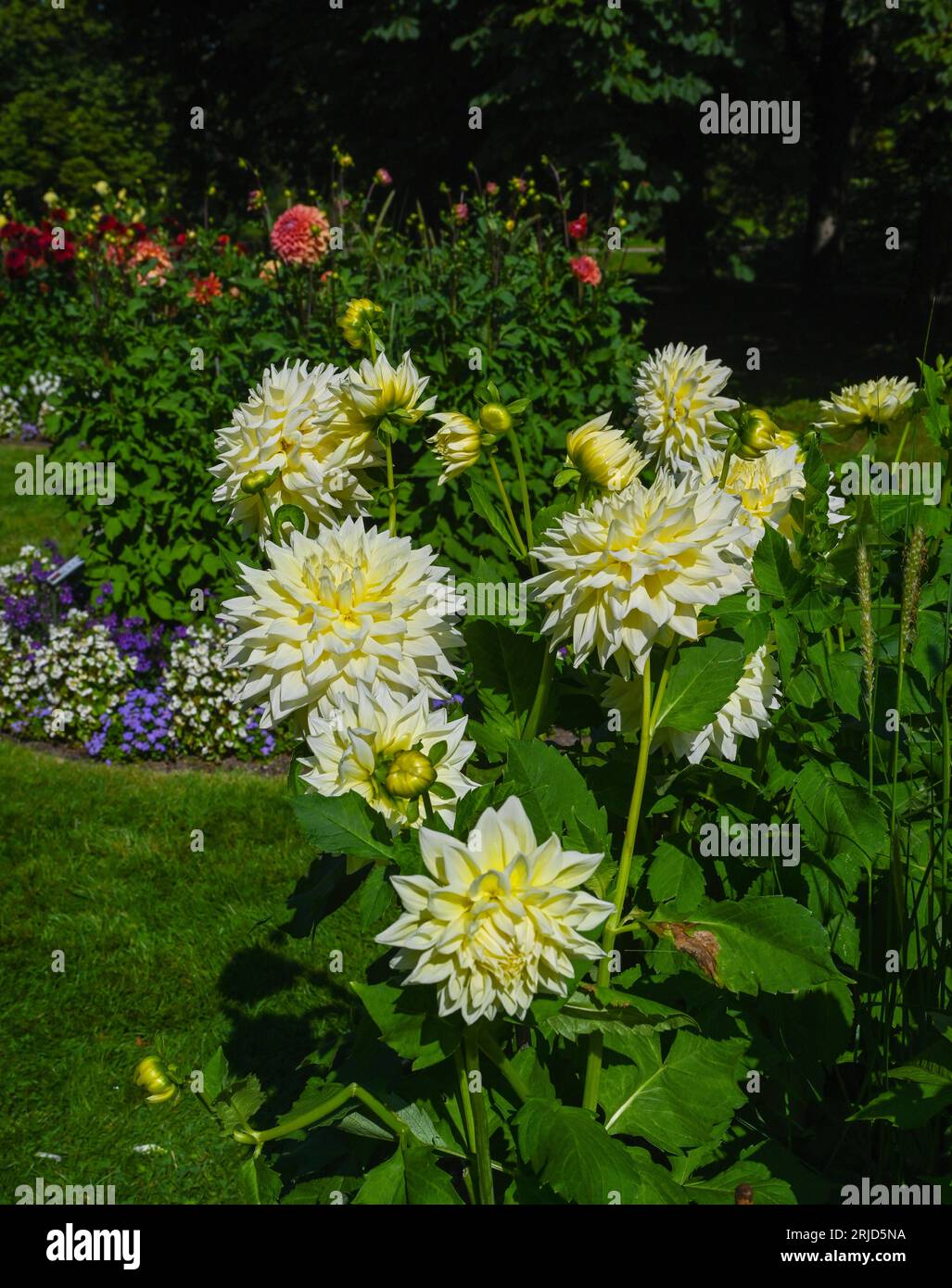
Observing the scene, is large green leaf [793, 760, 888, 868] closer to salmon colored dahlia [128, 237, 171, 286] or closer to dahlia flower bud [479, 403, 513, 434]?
dahlia flower bud [479, 403, 513, 434]

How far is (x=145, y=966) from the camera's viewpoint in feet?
11.8

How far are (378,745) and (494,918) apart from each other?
272 mm

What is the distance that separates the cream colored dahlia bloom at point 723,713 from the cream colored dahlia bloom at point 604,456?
27 centimetres

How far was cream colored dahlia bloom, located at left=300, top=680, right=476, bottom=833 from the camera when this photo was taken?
1.29 metres

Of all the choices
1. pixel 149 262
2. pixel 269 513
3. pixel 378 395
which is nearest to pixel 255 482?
pixel 269 513

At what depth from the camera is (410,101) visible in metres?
13.8

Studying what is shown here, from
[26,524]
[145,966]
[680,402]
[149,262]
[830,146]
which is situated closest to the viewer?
[680,402]

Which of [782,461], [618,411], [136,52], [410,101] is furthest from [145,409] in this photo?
[136,52]

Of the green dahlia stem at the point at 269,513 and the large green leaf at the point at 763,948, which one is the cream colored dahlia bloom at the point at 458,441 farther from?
the large green leaf at the point at 763,948

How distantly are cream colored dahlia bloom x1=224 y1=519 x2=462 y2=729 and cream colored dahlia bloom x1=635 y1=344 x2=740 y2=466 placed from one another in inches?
22.3

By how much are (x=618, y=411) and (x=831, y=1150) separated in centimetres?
463

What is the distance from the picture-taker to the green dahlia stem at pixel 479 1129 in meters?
1.29

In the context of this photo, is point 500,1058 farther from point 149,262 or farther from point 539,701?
point 149,262


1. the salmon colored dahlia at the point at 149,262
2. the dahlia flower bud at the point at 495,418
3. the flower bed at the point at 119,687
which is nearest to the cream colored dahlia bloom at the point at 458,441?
the dahlia flower bud at the point at 495,418
